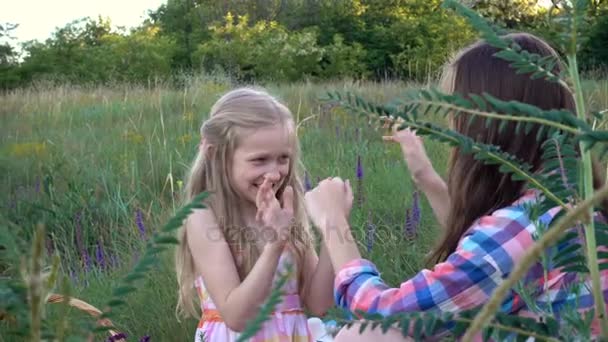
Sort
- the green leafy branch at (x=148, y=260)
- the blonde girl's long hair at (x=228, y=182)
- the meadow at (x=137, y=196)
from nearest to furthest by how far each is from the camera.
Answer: the green leafy branch at (x=148, y=260) → the blonde girl's long hair at (x=228, y=182) → the meadow at (x=137, y=196)

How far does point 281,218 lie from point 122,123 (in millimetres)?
4838

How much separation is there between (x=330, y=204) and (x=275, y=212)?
0.64 feet

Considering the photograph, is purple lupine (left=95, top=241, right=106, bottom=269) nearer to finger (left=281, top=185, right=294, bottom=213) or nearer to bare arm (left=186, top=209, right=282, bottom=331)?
bare arm (left=186, top=209, right=282, bottom=331)

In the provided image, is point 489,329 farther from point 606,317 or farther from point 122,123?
point 122,123

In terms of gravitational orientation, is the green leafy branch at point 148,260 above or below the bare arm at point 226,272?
above

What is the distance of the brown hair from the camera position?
159 cm

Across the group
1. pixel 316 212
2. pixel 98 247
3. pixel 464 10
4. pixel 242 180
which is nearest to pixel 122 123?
pixel 98 247

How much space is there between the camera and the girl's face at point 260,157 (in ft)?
7.54

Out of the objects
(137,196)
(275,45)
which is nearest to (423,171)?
(137,196)

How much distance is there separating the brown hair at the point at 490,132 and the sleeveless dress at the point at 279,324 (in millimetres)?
756

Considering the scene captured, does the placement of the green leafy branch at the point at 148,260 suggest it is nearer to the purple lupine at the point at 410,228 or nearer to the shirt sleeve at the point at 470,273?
the shirt sleeve at the point at 470,273

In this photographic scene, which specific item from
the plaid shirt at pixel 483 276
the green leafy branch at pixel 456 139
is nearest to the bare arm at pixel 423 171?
the plaid shirt at pixel 483 276

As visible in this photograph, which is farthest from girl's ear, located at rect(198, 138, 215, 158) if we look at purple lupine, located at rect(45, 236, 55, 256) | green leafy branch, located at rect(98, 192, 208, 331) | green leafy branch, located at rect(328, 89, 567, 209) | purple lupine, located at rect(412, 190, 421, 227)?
green leafy branch, located at rect(98, 192, 208, 331)

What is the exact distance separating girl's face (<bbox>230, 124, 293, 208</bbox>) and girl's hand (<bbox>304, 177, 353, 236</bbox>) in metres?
0.36
